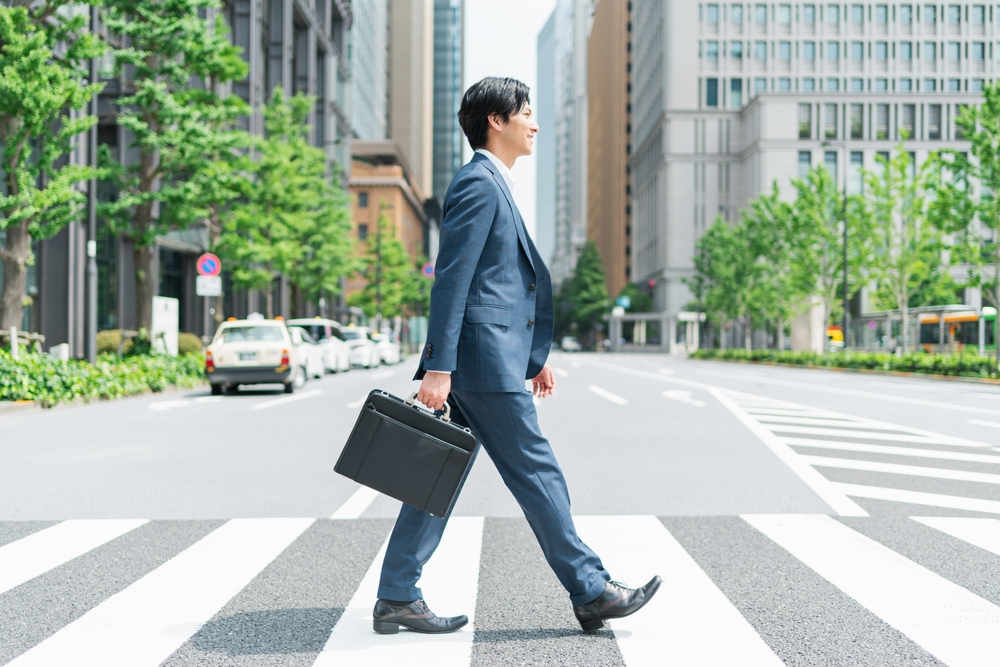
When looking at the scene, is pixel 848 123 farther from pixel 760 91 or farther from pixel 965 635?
pixel 965 635

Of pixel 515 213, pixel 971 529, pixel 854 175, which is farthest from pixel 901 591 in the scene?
pixel 854 175

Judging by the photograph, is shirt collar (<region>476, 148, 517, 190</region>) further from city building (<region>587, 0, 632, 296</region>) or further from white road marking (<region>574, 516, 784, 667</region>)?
city building (<region>587, 0, 632, 296</region>)

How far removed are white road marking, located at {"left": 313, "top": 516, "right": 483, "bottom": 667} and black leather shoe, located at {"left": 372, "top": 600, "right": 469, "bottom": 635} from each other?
0.03 metres

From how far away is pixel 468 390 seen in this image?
3.09 m

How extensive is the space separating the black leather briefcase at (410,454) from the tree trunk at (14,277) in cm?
1362

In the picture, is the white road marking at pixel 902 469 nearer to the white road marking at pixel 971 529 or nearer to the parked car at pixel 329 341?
the white road marking at pixel 971 529

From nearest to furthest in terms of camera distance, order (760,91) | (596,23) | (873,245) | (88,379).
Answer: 1. (88,379)
2. (873,245)
3. (760,91)
4. (596,23)

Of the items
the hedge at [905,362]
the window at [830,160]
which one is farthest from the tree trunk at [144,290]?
the window at [830,160]

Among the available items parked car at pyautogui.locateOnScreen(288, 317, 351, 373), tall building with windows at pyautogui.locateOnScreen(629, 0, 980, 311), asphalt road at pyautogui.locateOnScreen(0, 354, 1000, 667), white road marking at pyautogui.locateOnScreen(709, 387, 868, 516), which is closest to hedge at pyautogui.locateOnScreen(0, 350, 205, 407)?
asphalt road at pyautogui.locateOnScreen(0, 354, 1000, 667)

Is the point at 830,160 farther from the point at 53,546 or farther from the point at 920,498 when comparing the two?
the point at 53,546

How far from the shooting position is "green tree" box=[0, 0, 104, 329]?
14.6m

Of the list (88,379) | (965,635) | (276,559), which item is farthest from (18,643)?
(88,379)

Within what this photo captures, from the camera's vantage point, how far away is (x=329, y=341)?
85.5ft

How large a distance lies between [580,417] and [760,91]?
7139 centimetres
